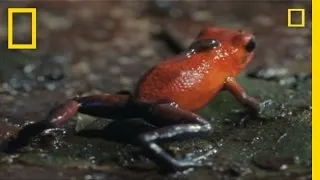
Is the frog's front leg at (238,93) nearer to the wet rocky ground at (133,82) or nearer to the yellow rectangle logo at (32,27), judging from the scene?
the wet rocky ground at (133,82)

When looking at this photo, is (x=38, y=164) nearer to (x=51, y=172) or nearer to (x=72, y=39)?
(x=51, y=172)

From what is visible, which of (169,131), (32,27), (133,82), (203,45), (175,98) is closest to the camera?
(169,131)

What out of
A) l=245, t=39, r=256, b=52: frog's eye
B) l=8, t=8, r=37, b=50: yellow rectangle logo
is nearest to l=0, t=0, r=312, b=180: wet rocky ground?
l=8, t=8, r=37, b=50: yellow rectangle logo

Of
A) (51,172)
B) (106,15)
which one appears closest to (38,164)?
(51,172)

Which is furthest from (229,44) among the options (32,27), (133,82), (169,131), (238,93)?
(32,27)

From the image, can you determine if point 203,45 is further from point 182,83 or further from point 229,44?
point 182,83

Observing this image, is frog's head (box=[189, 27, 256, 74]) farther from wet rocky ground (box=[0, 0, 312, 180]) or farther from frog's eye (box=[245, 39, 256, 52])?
wet rocky ground (box=[0, 0, 312, 180])
